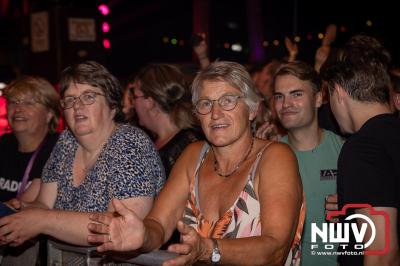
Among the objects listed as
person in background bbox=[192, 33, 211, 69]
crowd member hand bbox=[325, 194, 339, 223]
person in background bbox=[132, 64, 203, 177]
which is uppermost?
person in background bbox=[192, 33, 211, 69]

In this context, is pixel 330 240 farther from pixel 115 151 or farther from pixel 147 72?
pixel 147 72

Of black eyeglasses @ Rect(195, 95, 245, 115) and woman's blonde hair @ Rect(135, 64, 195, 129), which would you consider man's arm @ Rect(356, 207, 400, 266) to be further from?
woman's blonde hair @ Rect(135, 64, 195, 129)

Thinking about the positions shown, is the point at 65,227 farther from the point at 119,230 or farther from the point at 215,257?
the point at 215,257

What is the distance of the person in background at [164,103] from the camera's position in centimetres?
398

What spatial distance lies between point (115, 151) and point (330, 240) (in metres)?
1.32

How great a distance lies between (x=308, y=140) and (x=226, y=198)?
1185 mm

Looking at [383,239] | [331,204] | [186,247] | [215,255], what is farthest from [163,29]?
[186,247]

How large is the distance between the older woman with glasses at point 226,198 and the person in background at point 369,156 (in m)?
0.26

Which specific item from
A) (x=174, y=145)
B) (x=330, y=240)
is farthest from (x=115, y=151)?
(x=330, y=240)

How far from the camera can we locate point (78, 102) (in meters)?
2.91

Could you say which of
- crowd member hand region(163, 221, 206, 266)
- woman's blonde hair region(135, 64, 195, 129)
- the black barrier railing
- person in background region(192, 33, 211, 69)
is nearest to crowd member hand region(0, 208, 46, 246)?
the black barrier railing

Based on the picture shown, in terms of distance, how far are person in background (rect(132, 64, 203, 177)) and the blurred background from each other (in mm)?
1763

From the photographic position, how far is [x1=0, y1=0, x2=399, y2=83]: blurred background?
654cm

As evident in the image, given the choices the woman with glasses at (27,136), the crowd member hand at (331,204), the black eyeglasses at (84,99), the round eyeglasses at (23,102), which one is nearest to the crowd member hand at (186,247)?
the crowd member hand at (331,204)
